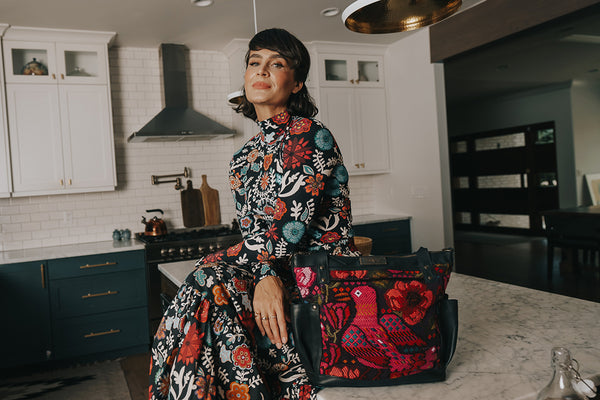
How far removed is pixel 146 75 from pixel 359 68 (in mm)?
2238

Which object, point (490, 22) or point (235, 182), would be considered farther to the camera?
point (490, 22)

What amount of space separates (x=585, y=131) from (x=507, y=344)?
2.77m

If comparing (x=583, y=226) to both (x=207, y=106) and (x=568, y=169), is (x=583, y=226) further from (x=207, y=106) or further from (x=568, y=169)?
(x=207, y=106)

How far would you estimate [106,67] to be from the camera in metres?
4.16

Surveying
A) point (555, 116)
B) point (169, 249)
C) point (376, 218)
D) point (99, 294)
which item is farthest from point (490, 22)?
point (99, 294)

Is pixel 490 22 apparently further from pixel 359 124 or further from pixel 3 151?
pixel 3 151

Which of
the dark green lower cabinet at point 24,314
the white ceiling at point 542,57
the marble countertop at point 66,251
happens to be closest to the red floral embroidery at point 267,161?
the white ceiling at point 542,57

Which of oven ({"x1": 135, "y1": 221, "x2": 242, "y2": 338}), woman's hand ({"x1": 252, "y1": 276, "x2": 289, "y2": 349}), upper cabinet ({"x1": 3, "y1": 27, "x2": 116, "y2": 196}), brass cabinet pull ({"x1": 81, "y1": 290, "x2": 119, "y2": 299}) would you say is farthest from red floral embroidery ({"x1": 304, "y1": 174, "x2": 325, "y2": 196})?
upper cabinet ({"x1": 3, "y1": 27, "x2": 116, "y2": 196})

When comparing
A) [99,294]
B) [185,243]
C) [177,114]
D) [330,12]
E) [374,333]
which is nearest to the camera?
[374,333]

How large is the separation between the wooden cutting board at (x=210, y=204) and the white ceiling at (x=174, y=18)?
1.39 meters

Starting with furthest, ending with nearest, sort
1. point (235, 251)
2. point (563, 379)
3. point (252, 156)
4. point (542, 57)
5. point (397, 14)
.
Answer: point (542, 57), point (397, 14), point (252, 156), point (235, 251), point (563, 379)

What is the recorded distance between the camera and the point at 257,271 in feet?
3.64

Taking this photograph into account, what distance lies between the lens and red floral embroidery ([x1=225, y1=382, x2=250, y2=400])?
96cm

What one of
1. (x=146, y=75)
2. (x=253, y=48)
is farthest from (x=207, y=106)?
(x=253, y=48)
